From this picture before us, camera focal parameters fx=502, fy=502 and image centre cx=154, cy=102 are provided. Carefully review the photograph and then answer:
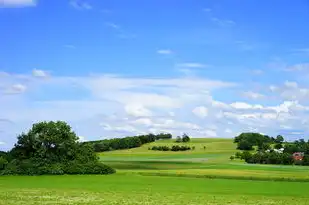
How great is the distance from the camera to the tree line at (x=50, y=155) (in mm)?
85188

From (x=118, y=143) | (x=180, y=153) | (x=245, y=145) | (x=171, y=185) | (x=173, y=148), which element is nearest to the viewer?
(x=171, y=185)

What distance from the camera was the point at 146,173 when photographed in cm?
8481

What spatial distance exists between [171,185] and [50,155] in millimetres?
32116

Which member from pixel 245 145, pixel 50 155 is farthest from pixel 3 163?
pixel 245 145

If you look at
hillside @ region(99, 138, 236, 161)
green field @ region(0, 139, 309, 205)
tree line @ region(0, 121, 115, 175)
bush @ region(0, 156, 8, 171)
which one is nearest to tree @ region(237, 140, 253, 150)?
hillside @ region(99, 138, 236, 161)

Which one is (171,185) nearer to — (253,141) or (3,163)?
(3,163)

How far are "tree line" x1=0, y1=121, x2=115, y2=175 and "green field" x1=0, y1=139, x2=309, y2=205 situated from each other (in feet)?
18.5

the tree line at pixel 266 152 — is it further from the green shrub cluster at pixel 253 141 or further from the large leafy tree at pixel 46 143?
the large leafy tree at pixel 46 143

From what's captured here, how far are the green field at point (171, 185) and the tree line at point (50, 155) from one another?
5.64 metres

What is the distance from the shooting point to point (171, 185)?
61844mm

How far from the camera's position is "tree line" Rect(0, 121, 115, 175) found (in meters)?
85.2

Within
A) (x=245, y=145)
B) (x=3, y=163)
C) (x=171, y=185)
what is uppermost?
(x=245, y=145)

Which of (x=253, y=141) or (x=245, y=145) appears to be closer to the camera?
(x=245, y=145)

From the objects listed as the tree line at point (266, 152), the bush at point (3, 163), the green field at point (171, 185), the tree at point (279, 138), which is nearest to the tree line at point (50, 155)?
the bush at point (3, 163)
